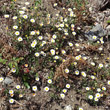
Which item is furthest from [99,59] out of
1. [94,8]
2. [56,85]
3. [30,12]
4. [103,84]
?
[30,12]

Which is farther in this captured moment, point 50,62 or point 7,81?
point 50,62

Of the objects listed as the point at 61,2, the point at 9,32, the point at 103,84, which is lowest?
the point at 103,84

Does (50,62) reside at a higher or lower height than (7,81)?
higher

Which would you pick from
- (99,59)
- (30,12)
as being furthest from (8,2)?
(99,59)

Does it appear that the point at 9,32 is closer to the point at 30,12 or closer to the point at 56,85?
the point at 30,12

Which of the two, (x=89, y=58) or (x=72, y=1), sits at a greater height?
(x=72, y=1)

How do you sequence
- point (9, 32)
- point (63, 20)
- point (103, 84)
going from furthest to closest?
point (63, 20) < point (9, 32) < point (103, 84)

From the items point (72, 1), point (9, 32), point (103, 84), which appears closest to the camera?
point (103, 84)

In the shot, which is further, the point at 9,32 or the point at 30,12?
the point at 30,12
